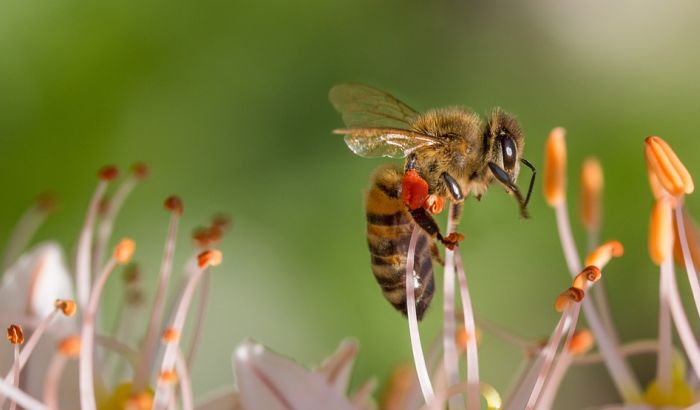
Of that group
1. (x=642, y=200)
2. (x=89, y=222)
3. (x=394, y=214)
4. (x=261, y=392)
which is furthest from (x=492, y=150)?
(x=642, y=200)

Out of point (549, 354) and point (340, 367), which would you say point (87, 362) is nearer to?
point (340, 367)

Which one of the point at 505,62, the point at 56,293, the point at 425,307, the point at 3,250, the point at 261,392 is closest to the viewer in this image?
the point at 261,392

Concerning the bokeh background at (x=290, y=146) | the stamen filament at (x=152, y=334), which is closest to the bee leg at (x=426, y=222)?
the stamen filament at (x=152, y=334)

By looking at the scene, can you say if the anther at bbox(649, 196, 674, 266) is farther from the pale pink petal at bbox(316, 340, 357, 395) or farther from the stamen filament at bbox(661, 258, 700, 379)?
the pale pink petal at bbox(316, 340, 357, 395)

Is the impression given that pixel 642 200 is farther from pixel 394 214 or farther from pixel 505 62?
pixel 394 214

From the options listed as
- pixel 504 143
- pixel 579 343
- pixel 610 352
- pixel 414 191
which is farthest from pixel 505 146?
pixel 610 352

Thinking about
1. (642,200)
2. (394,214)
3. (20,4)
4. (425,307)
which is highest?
(20,4)
